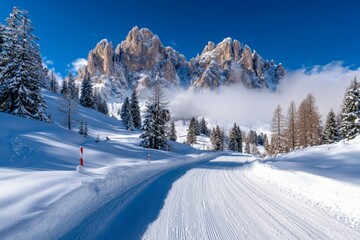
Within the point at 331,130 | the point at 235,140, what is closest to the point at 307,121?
the point at 331,130

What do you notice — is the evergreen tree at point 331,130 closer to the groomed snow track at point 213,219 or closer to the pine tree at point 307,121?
the pine tree at point 307,121

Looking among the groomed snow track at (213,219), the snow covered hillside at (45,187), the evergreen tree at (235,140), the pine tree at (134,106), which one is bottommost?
the groomed snow track at (213,219)

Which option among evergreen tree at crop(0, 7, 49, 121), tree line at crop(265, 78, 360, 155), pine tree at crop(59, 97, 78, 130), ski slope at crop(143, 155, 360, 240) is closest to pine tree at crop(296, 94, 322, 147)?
tree line at crop(265, 78, 360, 155)

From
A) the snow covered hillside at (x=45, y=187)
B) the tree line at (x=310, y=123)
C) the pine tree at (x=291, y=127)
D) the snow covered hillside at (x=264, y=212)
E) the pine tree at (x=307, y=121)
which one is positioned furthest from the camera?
the pine tree at (x=291, y=127)

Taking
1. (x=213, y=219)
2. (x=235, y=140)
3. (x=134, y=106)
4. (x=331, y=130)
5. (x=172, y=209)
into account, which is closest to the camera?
(x=213, y=219)

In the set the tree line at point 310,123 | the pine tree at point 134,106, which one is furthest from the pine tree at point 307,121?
the pine tree at point 134,106

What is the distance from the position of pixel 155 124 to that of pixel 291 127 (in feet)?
80.1

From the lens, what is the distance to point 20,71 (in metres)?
21.4

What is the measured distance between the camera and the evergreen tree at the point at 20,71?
21172 mm

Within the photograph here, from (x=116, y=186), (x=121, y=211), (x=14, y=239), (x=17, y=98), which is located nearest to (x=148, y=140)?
(x=17, y=98)

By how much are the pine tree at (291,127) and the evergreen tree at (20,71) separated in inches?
1464

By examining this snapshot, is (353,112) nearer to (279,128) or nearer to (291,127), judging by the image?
(291,127)

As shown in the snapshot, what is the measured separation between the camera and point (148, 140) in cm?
3131

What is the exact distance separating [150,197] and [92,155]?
29.6ft
